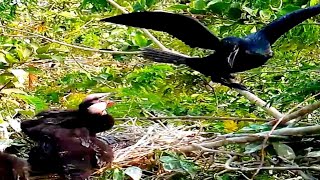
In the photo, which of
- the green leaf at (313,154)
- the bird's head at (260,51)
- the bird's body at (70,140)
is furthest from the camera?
the bird's head at (260,51)

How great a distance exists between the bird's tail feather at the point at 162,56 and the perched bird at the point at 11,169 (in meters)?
0.38

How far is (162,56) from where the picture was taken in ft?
4.72

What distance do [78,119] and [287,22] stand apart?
1.66 feet

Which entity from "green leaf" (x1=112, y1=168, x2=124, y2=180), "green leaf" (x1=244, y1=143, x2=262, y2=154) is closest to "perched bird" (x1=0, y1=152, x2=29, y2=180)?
"green leaf" (x1=112, y1=168, x2=124, y2=180)

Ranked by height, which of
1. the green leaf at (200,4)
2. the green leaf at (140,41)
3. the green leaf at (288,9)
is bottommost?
the green leaf at (140,41)

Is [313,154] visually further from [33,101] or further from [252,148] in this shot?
[33,101]

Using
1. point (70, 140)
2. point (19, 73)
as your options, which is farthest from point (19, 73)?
point (70, 140)

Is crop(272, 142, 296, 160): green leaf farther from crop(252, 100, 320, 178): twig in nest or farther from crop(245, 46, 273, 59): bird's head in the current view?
crop(245, 46, 273, 59): bird's head

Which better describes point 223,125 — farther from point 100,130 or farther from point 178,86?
point 100,130

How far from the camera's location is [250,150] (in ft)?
4.04

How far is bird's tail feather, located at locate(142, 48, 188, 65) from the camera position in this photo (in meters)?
1.44

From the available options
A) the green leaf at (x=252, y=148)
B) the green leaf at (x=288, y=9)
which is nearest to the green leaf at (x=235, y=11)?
the green leaf at (x=288, y=9)

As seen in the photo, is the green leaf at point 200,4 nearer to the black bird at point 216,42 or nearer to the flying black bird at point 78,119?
the black bird at point 216,42

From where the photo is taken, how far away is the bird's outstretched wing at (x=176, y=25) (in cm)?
131
